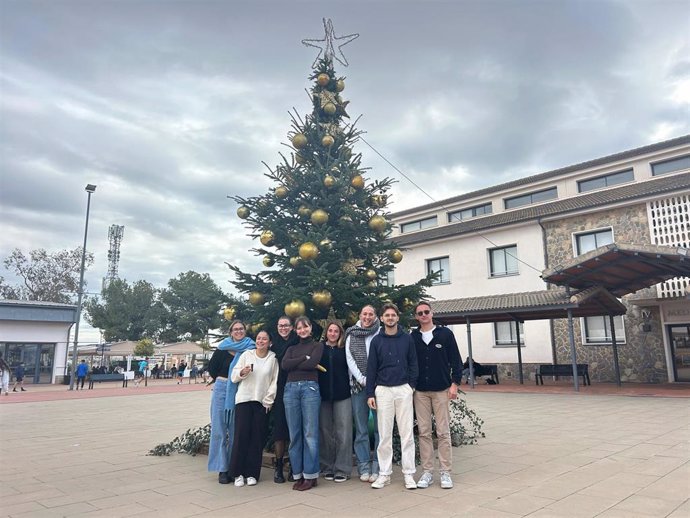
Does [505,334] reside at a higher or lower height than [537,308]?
lower

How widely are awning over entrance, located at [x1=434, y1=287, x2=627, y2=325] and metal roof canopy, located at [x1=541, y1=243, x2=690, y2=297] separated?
1.49 ft

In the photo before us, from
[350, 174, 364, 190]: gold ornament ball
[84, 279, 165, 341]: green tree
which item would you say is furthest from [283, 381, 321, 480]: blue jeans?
[84, 279, 165, 341]: green tree

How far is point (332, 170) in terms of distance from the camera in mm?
6672

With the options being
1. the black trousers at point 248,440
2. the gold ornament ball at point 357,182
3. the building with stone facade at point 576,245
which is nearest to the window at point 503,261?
the building with stone facade at point 576,245

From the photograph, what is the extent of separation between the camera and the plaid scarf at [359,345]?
16.7 ft

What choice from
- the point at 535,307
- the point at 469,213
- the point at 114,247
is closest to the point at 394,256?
the point at 535,307

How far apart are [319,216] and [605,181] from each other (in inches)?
809

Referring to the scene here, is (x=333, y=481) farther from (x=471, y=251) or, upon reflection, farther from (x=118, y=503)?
(x=471, y=251)

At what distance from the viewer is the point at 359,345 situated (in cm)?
518

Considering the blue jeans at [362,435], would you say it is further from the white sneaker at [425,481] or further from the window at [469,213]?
the window at [469,213]

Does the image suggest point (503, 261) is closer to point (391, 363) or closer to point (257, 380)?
point (391, 363)

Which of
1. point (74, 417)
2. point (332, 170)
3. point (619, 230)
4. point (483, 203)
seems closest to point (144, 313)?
point (483, 203)

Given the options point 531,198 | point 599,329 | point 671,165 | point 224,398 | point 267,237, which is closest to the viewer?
point 224,398

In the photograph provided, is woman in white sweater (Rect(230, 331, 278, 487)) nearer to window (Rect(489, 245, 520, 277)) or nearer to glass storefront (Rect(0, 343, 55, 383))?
window (Rect(489, 245, 520, 277))
